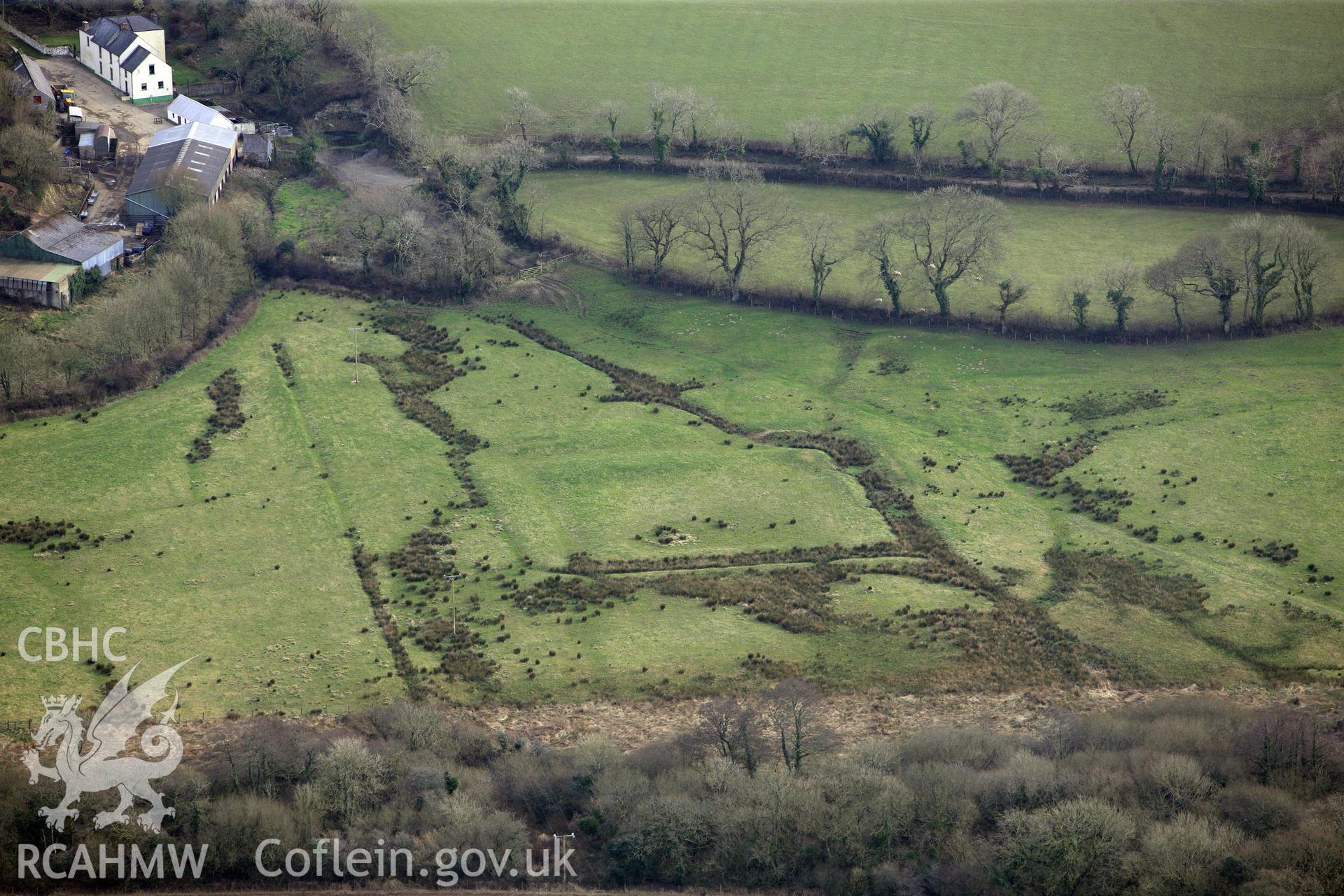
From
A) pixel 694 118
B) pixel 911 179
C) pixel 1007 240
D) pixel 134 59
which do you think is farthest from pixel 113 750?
Answer: pixel 134 59

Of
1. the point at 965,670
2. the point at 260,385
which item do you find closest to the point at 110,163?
the point at 260,385

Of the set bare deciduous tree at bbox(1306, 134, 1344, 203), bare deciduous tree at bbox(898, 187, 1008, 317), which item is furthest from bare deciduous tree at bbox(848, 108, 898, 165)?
bare deciduous tree at bbox(1306, 134, 1344, 203)

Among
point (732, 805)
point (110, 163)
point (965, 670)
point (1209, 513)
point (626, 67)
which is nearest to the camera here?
point (732, 805)

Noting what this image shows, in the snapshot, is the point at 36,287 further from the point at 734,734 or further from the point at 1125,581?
the point at 1125,581

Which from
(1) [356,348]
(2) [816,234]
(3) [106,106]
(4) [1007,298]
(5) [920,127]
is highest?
(5) [920,127]

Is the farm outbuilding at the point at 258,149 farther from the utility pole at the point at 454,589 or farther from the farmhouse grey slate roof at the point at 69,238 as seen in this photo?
the utility pole at the point at 454,589

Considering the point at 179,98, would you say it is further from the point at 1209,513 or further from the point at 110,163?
the point at 1209,513

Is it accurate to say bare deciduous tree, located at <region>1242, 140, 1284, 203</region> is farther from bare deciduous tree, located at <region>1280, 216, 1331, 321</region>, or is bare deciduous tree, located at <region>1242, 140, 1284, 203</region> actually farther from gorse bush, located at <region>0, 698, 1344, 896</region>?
gorse bush, located at <region>0, 698, 1344, 896</region>
